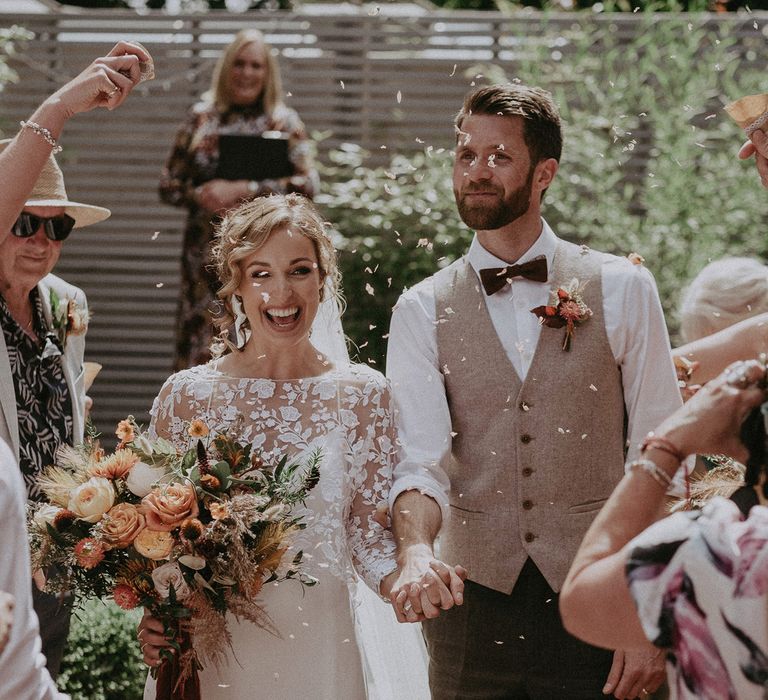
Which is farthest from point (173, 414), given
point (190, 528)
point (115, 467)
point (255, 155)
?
point (255, 155)

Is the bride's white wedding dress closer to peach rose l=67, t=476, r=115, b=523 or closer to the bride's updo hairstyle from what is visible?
the bride's updo hairstyle

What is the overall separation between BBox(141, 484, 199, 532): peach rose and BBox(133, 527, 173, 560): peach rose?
0.05ft

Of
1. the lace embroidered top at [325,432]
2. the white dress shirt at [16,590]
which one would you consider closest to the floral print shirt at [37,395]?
the lace embroidered top at [325,432]

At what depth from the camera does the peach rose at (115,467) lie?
125 inches

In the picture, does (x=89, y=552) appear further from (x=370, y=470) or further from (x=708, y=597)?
(x=708, y=597)

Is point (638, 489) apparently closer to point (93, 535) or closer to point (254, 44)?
point (93, 535)

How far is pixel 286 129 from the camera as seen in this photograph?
682 cm

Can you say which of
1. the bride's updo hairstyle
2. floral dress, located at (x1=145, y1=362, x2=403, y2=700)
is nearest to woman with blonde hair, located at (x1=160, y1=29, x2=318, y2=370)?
the bride's updo hairstyle

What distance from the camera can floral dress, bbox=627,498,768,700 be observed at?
1.98m

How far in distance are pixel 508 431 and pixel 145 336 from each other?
564 centimetres

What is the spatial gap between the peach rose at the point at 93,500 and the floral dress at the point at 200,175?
364 cm

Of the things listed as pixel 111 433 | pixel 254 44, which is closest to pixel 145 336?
pixel 111 433

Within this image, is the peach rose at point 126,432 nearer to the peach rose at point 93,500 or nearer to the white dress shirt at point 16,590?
the peach rose at point 93,500

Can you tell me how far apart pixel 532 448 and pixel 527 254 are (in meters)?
0.61
